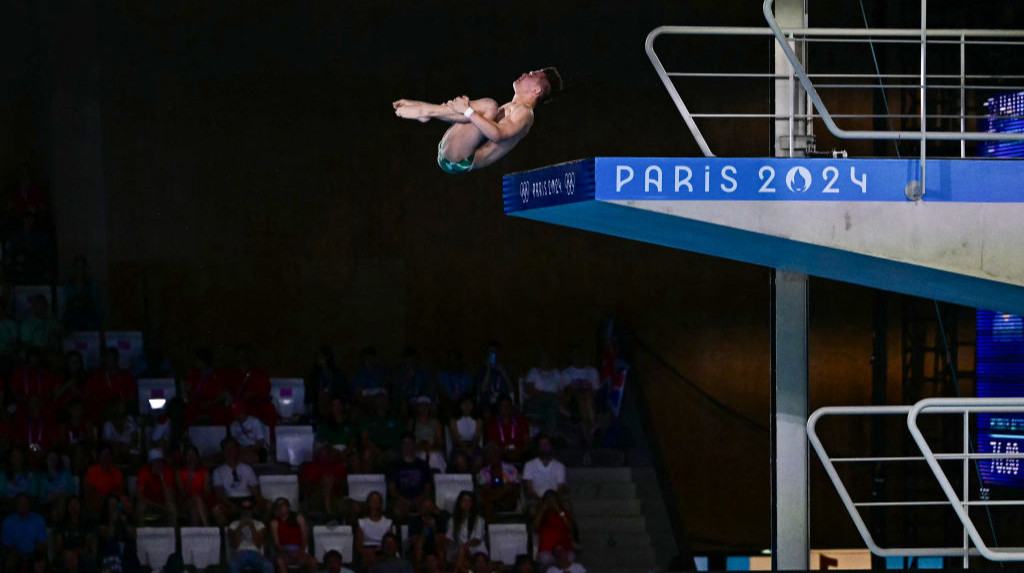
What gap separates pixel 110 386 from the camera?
13641mm

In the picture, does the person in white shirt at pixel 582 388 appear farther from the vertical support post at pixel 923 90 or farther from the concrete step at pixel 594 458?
the vertical support post at pixel 923 90

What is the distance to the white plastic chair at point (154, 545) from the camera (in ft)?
40.3

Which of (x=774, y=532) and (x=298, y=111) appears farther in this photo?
(x=298, y=111)

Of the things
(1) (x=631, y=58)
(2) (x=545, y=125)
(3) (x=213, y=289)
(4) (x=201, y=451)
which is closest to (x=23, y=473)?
(4) (x=201, y=451)

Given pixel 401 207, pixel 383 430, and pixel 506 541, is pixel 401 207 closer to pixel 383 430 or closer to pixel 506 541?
pixel 383 430

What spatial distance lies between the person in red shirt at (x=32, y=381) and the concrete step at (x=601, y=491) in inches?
203

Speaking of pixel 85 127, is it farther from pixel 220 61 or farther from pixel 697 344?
pixel 697 344

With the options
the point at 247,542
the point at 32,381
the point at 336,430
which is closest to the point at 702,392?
the point at 336,430

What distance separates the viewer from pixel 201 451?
13.6m

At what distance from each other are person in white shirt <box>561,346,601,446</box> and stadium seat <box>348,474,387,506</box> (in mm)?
2600

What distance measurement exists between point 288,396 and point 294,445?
89cm

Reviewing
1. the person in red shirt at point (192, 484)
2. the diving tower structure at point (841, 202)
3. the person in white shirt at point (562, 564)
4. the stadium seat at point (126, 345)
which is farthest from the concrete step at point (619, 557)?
the diving tower structure at point (841, 202)

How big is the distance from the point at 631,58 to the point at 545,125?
125 cm

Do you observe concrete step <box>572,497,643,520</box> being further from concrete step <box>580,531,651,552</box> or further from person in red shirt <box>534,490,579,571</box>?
person in red shirt <box>534,490,579,571</box>
